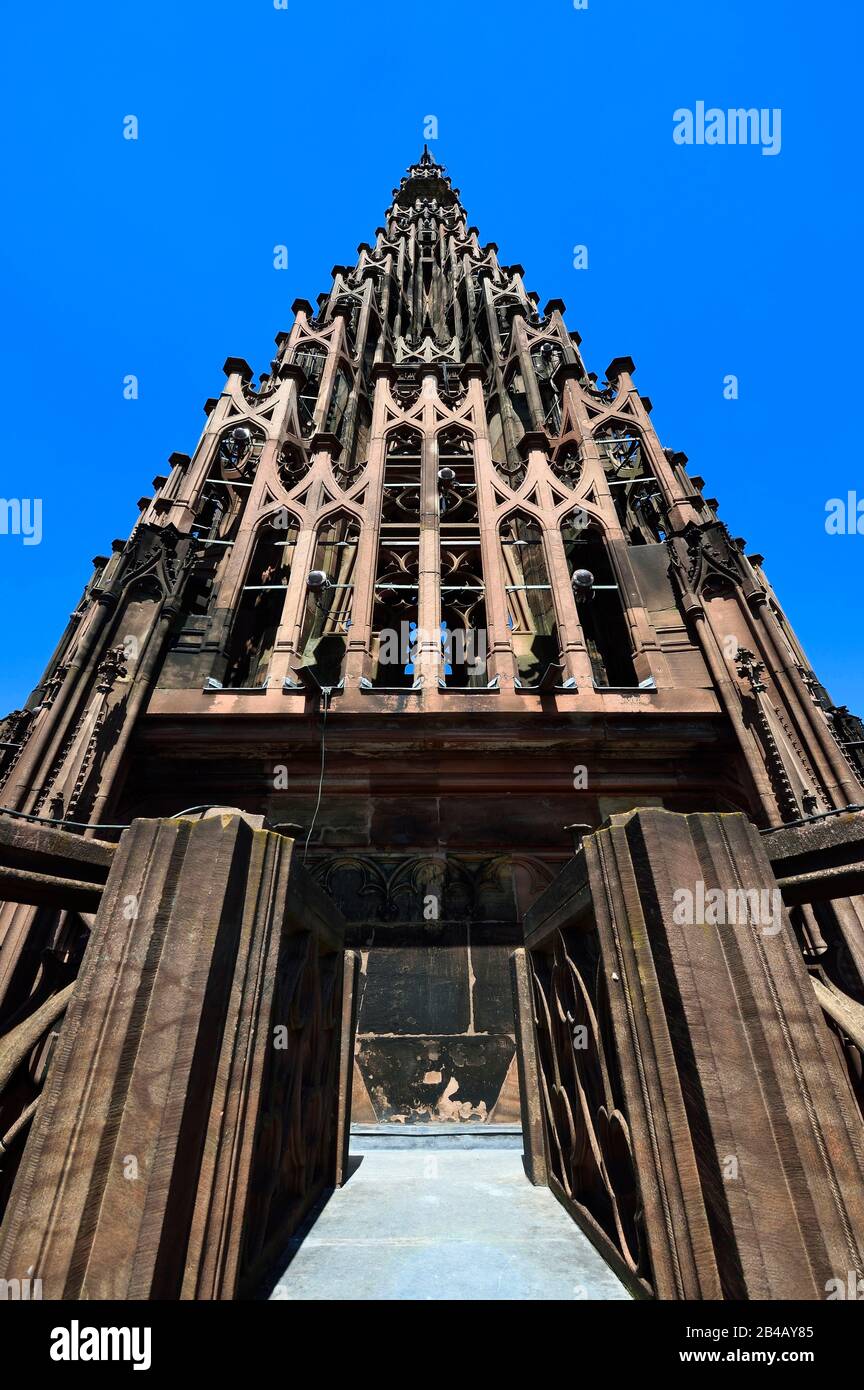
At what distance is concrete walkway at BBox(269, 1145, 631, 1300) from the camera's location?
234 centimetres

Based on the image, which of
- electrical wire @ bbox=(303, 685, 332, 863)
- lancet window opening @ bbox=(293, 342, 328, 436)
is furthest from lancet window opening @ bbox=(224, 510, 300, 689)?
lancet window opening @ bbox=(293, 342, 328, 436)

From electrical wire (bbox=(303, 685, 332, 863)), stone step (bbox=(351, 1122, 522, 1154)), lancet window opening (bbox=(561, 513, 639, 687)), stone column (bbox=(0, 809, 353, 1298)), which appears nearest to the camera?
stone column (bbox=(0, 809, 353, 1298))

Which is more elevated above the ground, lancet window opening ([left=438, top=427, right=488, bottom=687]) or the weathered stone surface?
lancet window opening ([left=438, top=427, right=488, bottom=687])

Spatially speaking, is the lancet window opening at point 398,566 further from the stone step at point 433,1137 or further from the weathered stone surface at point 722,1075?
the weathered stone surface at point 722,1075

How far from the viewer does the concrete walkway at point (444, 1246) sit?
7.68 ft

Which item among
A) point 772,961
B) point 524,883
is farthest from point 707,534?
point 772,961

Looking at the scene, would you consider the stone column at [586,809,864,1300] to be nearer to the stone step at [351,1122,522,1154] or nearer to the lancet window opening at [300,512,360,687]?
the stone step at [351,1122,522,1154]

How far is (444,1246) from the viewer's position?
9.02 ft

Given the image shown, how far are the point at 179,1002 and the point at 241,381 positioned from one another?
40.3ft

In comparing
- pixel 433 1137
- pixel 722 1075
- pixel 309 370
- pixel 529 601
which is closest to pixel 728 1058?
pixel 722 1075

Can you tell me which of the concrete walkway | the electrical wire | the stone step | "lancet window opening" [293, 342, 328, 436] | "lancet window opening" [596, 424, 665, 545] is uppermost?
"lancet window opening" [293, 342, 328, 436]

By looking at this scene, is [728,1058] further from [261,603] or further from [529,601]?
[261,603]

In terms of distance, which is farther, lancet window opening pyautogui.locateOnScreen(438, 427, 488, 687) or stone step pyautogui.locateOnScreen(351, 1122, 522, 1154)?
lancet window opening pyautogui.locateOnScreen(438, 427, 488, 687)
